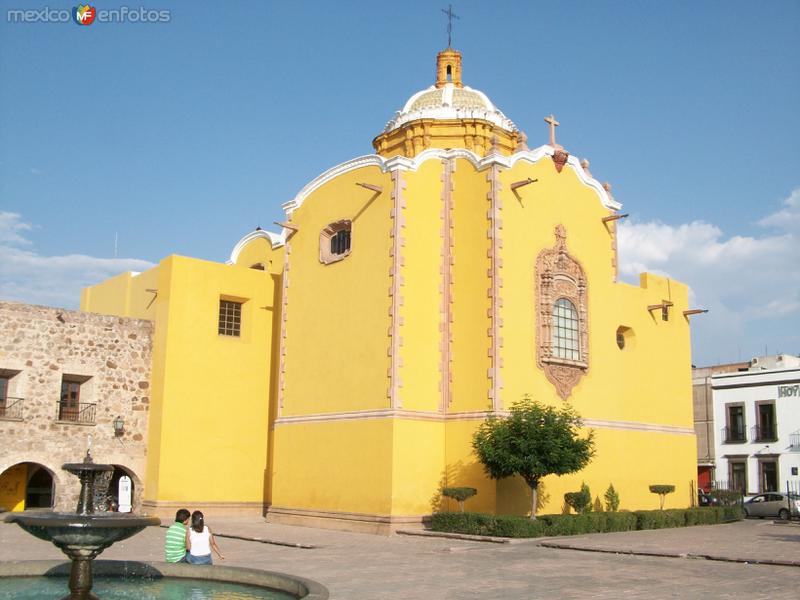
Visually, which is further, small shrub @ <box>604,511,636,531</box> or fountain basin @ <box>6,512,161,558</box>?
small shrub @ <box>604,511,636,531</box>

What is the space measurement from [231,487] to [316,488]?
3339mm

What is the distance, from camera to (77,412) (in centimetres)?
→ 2309

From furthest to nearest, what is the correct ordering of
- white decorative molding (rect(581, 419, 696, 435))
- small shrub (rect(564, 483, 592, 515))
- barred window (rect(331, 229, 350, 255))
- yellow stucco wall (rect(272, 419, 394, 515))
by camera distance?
barred window (rect(331, 229, 350, 255))
white decorative molding (rect(581, 419, 696, 435))
small shrub (rect(564, 483, 592, 515))
yellow stucco wall (rect(272, 419, 394, 515))

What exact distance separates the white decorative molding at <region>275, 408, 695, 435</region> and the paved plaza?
2.67 m

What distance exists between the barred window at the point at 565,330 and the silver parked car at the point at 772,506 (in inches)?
363

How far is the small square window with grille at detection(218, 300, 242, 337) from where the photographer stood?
82.0 feet

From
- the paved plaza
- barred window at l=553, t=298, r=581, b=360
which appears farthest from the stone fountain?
barred window at l=553, t=298, r=581, b=360

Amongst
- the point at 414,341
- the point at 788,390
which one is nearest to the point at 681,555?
the point at 414,341

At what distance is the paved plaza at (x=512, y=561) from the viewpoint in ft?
37.4

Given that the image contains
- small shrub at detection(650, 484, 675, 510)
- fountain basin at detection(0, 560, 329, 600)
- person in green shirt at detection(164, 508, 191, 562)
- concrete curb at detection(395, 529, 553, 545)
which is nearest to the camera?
fountain basin at detection(0, 560, 329, 600)

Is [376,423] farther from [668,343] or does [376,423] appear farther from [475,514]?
[668,343]

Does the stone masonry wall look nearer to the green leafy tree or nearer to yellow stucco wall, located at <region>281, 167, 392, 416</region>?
yellow stucco wall, located at <region>281, 167, 392, 416</region>

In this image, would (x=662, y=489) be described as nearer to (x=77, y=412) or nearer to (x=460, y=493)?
(x=460, y=493)

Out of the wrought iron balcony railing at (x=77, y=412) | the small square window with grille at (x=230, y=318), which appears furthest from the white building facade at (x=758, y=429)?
the wrought iron balcony railing at (x=77, y=412)
